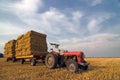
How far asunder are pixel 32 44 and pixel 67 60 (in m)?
5.04

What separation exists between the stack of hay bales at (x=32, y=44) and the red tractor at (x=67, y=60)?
10.1 ft

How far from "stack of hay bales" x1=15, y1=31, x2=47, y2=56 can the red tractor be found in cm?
308

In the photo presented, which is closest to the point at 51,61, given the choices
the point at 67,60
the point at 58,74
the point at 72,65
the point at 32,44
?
the point at 67,60

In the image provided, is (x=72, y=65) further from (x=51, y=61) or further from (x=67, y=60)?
(x=51, y=61)

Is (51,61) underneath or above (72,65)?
above

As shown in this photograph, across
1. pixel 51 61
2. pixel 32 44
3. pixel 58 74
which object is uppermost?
pixel 32 44

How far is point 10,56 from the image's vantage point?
843 inches

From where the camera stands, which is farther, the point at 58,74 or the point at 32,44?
the point at 32,44

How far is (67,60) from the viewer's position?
39.2ft

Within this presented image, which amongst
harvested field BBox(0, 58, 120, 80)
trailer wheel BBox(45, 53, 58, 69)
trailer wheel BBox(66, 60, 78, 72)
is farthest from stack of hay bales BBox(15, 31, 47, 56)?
trailer wheel BBox(66, 60, 78, 72)

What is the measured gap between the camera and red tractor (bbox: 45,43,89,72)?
11.1m

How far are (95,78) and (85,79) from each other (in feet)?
1.86

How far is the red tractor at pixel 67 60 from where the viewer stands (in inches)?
436

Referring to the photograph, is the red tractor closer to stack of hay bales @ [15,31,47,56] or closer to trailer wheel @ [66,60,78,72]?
trailer wheel @ [66,60,78,72]
